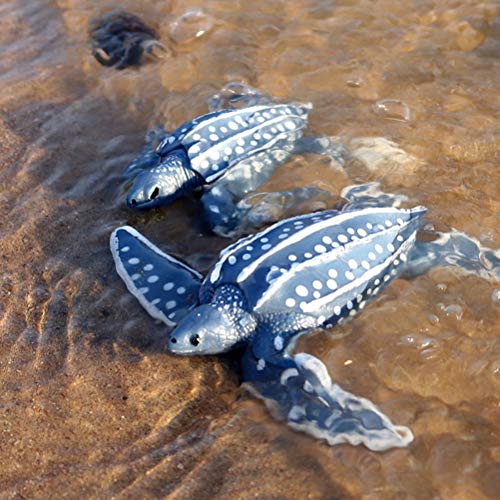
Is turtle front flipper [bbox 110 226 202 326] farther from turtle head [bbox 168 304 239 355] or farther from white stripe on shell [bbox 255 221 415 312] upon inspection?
white stripe on shell [bbox 255 221 415 312]

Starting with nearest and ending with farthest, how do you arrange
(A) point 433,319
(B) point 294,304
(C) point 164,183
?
(B) point 294,304 → (A) point 433,319 → (C) point 164,183

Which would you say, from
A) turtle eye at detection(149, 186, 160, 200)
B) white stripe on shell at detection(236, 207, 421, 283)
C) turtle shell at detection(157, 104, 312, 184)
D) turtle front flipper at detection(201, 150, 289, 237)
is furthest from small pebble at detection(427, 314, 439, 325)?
turtle eye at detection(149, 186, 160, 200)

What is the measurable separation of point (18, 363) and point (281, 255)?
1.44 metres

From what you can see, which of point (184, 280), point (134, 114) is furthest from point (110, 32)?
point (184, 280)

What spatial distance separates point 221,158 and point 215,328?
4.91ft

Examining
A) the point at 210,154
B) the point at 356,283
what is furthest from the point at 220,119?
the point at 356,283

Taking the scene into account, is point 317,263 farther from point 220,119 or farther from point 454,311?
point 220,119

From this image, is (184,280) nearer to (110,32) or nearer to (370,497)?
(370,497)

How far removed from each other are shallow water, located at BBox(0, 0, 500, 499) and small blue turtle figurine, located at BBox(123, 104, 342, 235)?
0.13m

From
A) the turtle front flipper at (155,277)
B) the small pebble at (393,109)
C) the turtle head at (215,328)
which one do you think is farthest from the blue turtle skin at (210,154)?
the turtle head at (215,328)

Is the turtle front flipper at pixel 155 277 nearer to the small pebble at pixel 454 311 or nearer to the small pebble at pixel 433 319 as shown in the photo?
the small pebble at pixel 433 319

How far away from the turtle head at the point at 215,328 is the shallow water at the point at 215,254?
187mm

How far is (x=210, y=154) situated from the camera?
4.09m

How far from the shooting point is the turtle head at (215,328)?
2.99 meters
